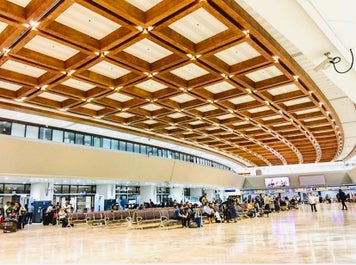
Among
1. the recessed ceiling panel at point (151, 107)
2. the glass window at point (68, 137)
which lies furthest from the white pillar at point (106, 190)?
the recessed ceiling panel at point (151, 107)

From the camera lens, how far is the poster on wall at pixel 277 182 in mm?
44375

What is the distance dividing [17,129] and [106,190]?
438 inches

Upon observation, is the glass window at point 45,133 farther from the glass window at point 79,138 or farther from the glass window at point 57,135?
the glass window at point 79,138

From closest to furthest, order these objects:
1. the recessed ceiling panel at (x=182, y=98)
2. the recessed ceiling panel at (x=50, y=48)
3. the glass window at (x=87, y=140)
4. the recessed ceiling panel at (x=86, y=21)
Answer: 1. the recessed ceiling panel at (x=86, y=21)
2. the recessed ceiling panel at (x=50, y=48)
3. the recessed ceiling panel at (x=182, y=98)
4. the glass window at (x=87, y=140)

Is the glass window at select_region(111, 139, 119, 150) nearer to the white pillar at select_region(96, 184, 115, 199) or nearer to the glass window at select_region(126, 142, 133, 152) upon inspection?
the glass window at select_region(126, 142, 133, 152)

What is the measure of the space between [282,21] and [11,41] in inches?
285

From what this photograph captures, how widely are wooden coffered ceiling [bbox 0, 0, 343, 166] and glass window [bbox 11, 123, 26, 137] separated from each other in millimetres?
2700

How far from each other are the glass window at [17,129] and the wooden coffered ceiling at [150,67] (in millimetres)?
2700

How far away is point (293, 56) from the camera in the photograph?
9.75 m

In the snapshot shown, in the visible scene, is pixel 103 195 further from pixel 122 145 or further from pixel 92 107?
pixel 92 107

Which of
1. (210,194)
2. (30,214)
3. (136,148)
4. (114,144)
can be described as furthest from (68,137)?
(210,194)

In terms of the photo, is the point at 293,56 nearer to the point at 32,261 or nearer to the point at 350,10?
the point at 350,10

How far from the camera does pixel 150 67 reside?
10.2m

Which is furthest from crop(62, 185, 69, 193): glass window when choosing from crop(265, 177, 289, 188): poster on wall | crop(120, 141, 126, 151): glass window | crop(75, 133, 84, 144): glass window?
crop(265, 177, 289, 188): poster on wall
